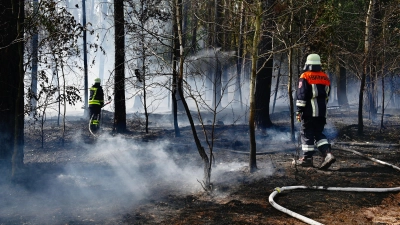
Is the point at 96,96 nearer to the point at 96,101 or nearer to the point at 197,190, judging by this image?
the point at 96,101

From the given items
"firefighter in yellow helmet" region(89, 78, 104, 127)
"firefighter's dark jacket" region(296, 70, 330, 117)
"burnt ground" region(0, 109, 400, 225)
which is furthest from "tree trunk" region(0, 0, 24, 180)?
"firefighter in yellow helmet" region(89, 78, 104, 127)

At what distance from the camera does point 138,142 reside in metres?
11.1

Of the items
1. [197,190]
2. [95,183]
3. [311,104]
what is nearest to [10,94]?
[95,183]

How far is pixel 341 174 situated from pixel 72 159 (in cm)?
592

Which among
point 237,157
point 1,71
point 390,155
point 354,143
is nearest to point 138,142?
point 237,157

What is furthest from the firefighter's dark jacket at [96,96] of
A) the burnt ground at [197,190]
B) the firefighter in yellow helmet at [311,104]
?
the firefighter in yellow helmet at [311,104]

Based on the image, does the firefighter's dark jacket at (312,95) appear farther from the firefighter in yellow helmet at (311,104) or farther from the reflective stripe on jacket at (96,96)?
the reflective stripe on jacket at (96,96)

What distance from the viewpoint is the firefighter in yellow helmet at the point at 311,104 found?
287 inches

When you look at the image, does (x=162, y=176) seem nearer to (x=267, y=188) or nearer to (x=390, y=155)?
(x=267, y=188)

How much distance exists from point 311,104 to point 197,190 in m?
2.70

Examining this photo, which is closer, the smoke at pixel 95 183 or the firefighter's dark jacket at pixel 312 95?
the smoke at pixel 95 183

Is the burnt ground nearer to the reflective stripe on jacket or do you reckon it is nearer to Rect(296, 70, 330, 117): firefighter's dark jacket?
Rect(296, 70, 330, 117): firefighter's dark jacket

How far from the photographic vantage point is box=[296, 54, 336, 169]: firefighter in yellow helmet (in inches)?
287

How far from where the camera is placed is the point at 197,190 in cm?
638
